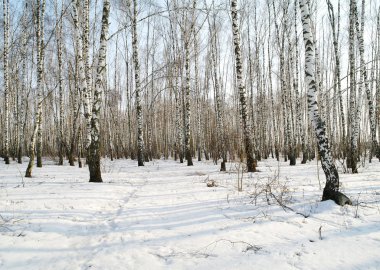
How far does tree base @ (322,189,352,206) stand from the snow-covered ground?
113 mm

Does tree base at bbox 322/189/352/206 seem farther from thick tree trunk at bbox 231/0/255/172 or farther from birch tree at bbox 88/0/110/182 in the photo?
birch tree at bbox 88/0/110/182

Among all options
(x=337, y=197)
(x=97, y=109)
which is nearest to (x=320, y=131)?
(x=337, y=197)

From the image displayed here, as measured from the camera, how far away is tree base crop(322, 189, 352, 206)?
479 centimetres

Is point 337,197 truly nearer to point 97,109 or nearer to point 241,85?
point 241,85

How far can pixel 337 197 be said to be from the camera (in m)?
4.86

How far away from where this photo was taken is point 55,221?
13.8ft

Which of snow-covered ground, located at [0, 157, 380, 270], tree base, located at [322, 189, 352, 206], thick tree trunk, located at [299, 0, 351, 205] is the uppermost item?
thick tree trunk, located at [299, 0, 351, 205]

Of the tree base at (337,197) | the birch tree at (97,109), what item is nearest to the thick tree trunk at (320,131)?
the tree base at (337,197)

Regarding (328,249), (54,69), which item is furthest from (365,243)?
(54,69)

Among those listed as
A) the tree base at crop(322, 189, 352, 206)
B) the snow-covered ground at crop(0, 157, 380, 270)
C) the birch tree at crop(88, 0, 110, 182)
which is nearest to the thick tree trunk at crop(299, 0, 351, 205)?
the tree base at crop(322, 189, 352, 206)

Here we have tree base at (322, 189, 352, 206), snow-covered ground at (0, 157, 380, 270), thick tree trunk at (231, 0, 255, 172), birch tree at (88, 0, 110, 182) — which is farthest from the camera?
thick tree trunk at (231, 0, 255, 172)

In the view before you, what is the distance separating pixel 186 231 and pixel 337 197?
2.84m

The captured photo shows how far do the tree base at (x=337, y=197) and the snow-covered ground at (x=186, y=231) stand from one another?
0.11 m

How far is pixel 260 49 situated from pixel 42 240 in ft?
71.9
